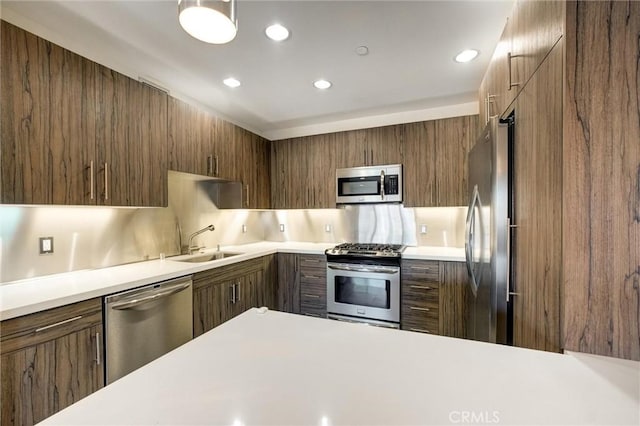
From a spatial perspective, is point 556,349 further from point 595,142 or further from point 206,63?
point 206,63

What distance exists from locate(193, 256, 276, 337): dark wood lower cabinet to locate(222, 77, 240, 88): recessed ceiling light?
1.66 metres

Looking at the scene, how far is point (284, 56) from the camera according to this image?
194 cm

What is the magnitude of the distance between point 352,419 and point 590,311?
0.83 metres

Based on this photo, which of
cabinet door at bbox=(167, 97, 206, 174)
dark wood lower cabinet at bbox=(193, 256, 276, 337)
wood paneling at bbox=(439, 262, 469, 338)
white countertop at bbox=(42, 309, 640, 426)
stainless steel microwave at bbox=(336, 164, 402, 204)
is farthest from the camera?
stainless steel microwave at bbox=(336, 164, 402, 204)

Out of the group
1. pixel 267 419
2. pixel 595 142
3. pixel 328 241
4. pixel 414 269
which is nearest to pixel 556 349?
pixel 595 142

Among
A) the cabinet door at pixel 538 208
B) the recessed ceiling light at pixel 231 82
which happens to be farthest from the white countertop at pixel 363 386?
the recessed ceiling light at pixel 231 82

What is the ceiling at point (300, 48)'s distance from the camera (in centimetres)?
149

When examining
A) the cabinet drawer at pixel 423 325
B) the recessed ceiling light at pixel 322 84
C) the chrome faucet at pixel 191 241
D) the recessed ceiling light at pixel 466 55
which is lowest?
the cabinet drawer at pixel 423 325

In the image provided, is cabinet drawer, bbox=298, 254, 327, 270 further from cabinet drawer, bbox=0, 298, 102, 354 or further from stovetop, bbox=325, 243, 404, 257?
cabinet drawer, bbox=0, 298, 102, 354

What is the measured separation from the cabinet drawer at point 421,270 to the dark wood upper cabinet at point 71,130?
238 cm

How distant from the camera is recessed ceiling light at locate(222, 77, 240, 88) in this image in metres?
2.28

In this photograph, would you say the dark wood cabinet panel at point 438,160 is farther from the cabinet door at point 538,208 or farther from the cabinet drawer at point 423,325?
the cabinet door at point 538,208

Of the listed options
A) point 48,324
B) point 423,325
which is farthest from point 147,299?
point 423,325

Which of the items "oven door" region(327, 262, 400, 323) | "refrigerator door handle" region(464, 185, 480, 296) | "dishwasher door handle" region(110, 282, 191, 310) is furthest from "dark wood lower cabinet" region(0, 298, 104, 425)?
"refrigerator door handle" region(464, 185, 480, 296)
